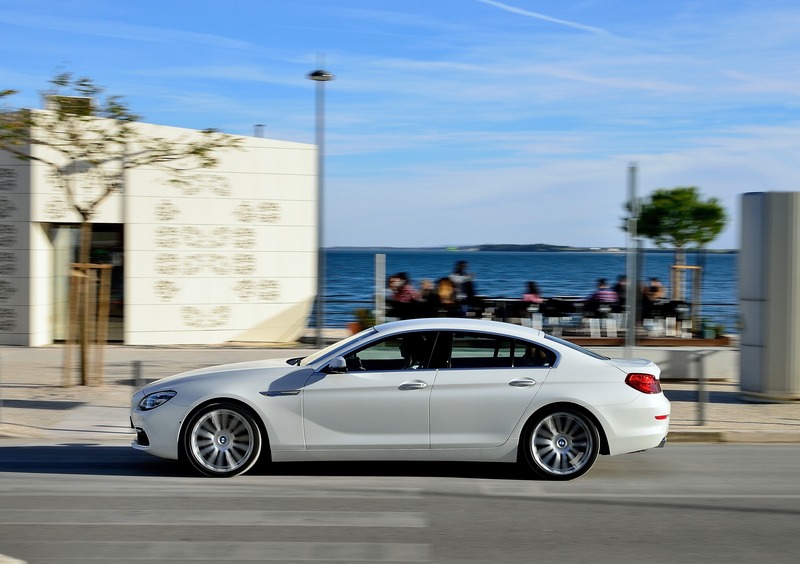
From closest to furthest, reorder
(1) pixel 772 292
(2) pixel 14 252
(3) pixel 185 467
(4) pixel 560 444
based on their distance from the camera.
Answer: (4) pixel 560 444, (3) pixel 185 467, (1) pixel 772 292, (2) pixel 14 252

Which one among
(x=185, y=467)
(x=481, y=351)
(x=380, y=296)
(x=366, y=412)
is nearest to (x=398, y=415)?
(x=366, y=412)

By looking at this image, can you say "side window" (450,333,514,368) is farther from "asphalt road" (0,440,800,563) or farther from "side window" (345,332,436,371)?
"asphalt road" (0,440,800,563)

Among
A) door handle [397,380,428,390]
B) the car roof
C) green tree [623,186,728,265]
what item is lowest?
door handle [397,380,428,390]

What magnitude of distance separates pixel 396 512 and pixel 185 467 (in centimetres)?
265

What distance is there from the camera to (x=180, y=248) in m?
21.4

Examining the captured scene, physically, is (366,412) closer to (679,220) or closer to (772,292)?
(772,292)

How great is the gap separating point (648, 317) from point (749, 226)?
187 inches

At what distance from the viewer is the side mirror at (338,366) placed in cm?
858

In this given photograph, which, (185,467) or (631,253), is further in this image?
(631,253)

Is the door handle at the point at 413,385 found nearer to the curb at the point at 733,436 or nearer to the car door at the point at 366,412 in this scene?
the car door at the point at 366,412

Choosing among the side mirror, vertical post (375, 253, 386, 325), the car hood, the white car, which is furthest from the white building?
the side mirror

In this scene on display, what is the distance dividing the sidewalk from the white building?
2.43 metres

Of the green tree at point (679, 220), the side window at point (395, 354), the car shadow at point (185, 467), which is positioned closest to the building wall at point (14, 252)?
the car shadow at point (185, 467)

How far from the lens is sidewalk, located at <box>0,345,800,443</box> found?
11.2m
